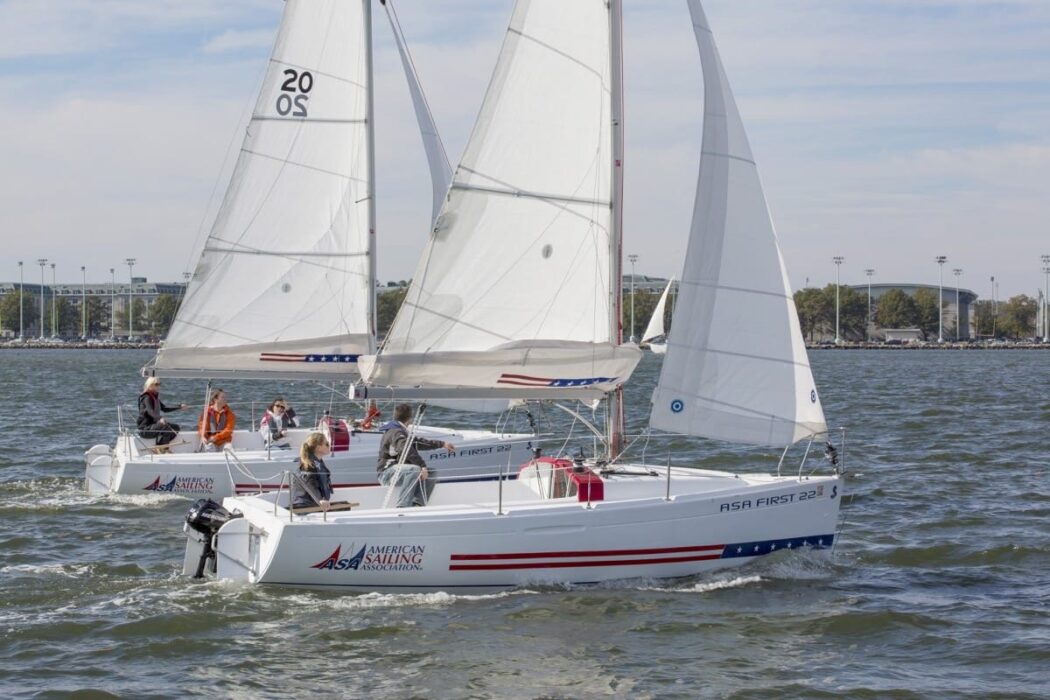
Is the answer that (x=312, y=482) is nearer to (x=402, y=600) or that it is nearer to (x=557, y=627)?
(x=402, y=600)

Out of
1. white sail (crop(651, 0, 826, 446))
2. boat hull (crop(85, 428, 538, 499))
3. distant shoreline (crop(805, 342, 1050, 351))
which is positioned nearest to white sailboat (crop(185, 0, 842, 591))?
white sail (crop(651, 0, 826, 446))

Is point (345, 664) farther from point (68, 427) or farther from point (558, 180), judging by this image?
point (68, 427)

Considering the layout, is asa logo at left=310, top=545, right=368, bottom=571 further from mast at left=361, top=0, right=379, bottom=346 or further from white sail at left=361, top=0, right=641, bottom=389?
mast at left=361, top=0, right=379, bottom=346

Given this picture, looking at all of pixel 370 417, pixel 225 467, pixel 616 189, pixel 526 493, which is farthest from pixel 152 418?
pixel 616 189

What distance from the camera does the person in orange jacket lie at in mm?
23141

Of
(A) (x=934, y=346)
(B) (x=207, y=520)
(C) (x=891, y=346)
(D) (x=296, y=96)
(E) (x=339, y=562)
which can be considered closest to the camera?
(E) (x=339, y=562)

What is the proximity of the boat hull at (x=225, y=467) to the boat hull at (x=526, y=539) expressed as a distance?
6350 millimetres

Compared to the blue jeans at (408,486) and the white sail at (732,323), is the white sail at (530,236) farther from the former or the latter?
the blue jeans at (408,486)

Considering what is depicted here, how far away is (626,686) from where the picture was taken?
1241 centimetres

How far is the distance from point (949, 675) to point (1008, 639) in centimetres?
146

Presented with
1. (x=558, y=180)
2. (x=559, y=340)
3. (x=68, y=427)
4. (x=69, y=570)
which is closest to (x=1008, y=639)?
(x=559, y=340)

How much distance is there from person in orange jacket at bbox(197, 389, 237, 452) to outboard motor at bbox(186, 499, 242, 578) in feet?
26.0

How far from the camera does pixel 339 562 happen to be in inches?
571

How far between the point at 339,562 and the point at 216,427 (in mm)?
9356
